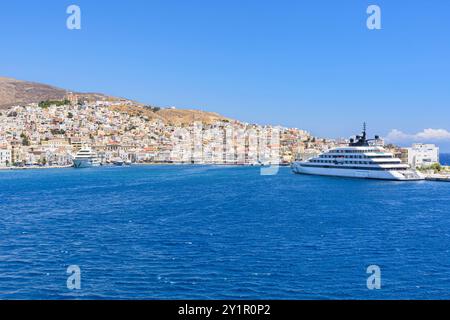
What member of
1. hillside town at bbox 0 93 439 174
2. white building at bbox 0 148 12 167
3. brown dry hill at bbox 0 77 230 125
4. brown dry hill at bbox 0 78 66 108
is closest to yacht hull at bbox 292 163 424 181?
hillside town at bbox 0 93 439 174

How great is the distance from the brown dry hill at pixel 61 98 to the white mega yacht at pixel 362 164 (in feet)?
319

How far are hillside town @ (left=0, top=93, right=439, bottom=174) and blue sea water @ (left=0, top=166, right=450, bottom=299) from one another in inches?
2332

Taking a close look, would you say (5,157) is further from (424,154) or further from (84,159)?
(424,154)

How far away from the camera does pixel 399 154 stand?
64000 mm

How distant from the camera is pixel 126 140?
4272 inches

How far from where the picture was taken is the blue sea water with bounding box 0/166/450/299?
10.6 m

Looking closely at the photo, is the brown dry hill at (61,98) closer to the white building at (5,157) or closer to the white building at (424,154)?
the white building at (5,157)

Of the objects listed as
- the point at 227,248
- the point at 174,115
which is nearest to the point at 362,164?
the point at 227,248

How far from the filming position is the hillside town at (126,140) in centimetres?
8644

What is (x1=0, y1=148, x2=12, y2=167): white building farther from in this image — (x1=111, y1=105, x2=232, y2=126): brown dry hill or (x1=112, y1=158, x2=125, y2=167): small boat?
(x1=111, y1=105, x2=232, y2=126): brown dry hill
